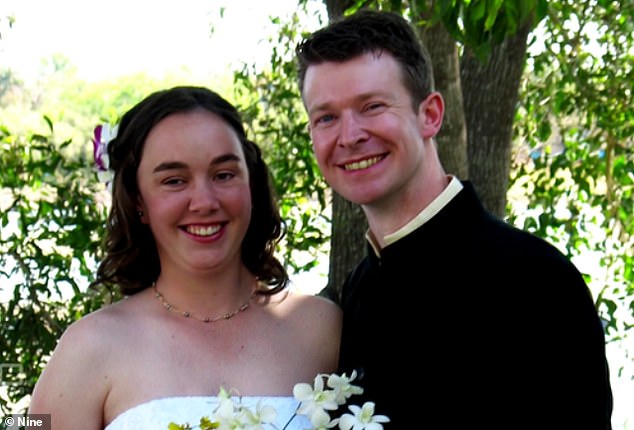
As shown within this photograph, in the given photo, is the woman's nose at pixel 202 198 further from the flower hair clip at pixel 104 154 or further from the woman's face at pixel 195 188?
the flower hair clip at pixel 104 154

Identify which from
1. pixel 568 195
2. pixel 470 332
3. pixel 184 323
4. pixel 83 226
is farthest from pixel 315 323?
pixel 568 195

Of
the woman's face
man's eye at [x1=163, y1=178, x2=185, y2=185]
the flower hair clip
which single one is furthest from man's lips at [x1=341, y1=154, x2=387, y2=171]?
the flower hair clip

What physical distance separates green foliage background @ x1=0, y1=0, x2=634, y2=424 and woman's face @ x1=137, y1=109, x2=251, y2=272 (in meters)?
1.71

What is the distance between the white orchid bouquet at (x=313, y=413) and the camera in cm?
241

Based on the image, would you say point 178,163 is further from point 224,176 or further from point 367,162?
point 367,162

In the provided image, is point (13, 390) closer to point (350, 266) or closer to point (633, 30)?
point (350, 266)

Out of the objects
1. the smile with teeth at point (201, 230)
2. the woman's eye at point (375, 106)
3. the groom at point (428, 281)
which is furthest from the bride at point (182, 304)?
the woman's eye at point (375, 106)

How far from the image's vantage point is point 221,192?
300 centimetres

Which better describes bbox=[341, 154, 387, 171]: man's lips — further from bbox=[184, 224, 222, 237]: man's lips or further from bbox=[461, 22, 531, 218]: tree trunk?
bbox=[461, 22, 531, 218]: tree trunk

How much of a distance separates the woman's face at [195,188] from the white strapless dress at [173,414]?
0.39 metres

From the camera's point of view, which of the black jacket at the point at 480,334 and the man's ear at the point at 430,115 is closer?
the black jacket at the point at 480,334

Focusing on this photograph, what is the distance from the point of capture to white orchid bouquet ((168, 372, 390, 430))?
2.41 metres

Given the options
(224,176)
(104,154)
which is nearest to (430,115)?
(224,176)

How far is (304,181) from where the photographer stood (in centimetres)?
523
